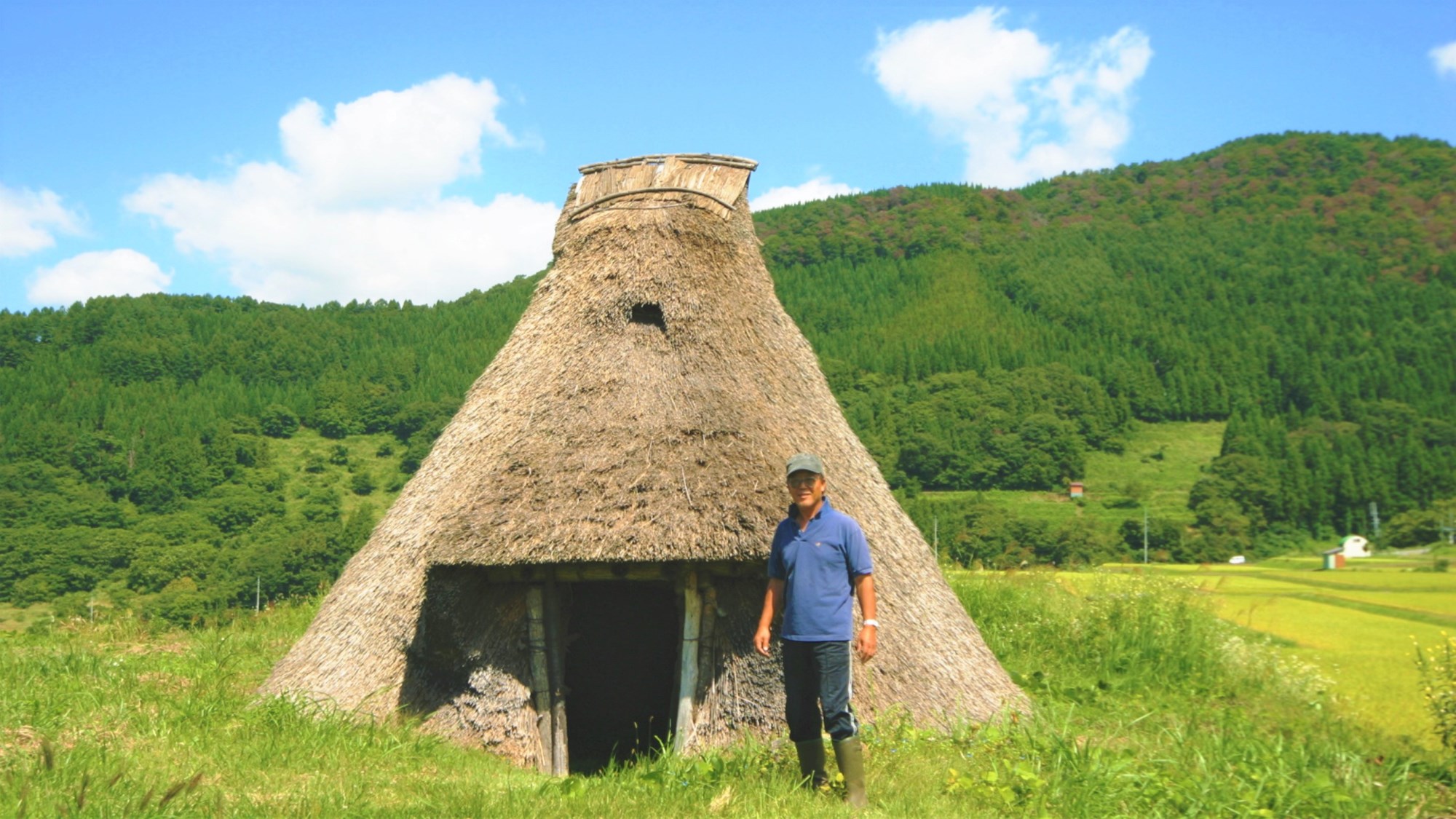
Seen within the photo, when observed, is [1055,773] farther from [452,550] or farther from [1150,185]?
[1150,185]

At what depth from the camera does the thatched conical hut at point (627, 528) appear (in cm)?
644

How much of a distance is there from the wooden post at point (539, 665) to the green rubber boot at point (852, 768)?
256 cm

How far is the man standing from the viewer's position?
482 centimetres

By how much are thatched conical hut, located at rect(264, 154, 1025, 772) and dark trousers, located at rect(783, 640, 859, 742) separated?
1.23 m

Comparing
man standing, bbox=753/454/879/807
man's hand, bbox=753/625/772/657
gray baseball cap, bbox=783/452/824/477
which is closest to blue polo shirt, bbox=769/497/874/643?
man standing, bbox=753/454/879/807

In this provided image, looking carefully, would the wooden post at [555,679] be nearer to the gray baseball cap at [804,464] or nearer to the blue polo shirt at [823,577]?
the blue polo shirt at [823,577]

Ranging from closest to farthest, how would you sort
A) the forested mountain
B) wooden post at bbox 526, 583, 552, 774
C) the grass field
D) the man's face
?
1. the man's face
2. wooden post at bbox 526, 583, 552, 774
3. the grass field
4. the forested mountain

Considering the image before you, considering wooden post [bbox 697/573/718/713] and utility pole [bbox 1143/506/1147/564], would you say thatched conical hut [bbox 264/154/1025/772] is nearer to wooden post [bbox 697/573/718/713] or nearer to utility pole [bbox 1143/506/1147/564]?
wooden post [bbox 697/573/718/713]

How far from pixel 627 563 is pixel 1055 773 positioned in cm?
284

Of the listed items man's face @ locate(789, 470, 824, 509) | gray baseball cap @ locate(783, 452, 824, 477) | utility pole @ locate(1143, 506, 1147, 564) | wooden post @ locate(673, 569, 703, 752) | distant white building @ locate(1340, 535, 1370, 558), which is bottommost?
distant white building @ locate(1340, 535, 1370, 558)

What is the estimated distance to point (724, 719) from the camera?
252 inches

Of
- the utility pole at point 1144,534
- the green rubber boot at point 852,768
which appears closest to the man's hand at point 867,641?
the green rubber boot at point 852,768

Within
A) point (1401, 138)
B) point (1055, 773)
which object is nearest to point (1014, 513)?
point (1055, 773)

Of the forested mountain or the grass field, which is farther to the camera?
the forested mountain
